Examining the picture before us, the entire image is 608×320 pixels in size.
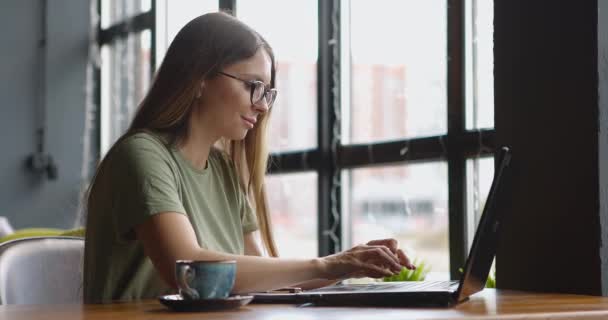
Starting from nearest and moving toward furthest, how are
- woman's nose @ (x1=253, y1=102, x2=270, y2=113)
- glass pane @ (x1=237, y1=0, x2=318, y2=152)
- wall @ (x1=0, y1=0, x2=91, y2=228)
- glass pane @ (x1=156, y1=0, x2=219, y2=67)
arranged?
woman's nose @ (x1=253, y1=102, x2=270, y2=113) → glass pane @ (x1=237, y1=0, x2=318, y2=152) → glass pane @ (x1=156, y1=0, x2=219, y2=67) → wall @ (x1=0, y1=0, x2=91, y2=228)

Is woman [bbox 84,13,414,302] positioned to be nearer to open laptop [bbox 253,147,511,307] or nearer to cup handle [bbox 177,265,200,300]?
open laptop [bbox 253,147,511,307]

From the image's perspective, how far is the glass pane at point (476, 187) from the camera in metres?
2.83

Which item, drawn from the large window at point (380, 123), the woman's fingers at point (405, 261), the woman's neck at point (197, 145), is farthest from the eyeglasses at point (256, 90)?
the large window at point (380, 123)

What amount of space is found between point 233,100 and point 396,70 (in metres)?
1.48

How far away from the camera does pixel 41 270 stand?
6.11 feet

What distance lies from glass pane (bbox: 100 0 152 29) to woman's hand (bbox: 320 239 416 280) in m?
3.53

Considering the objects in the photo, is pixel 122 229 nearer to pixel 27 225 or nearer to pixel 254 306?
pixel 254 306

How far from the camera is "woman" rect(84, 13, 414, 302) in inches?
63.7

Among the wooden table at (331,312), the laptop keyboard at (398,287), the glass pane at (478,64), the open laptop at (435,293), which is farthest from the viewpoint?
the glass pane at (478,64)

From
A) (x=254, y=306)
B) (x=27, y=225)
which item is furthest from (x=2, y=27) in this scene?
(x=254, y=306)

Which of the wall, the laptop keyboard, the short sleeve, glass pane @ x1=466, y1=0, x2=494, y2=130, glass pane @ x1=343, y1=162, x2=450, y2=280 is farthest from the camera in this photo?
the wall

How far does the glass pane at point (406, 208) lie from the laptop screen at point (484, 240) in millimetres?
1359

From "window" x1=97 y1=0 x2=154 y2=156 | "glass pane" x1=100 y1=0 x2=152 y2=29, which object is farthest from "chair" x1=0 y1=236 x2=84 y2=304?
"glass pane" x1=100 y1=0 x2=152 y2=29

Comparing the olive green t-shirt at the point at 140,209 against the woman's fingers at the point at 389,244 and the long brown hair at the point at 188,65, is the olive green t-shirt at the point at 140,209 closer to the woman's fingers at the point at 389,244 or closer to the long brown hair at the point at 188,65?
the long brown hair at the point at 188,65
